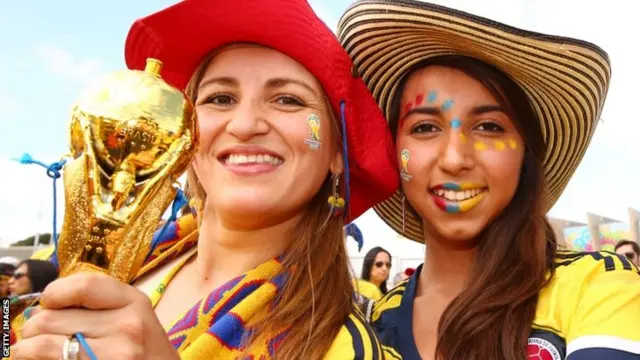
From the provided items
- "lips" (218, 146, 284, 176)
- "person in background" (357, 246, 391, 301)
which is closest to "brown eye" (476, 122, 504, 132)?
"lips" (218, 146, 284, 176)

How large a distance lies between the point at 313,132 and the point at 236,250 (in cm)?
36

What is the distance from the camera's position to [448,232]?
181 cm

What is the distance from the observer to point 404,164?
1860mm

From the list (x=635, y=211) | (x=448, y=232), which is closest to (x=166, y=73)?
(x=448, y=232)

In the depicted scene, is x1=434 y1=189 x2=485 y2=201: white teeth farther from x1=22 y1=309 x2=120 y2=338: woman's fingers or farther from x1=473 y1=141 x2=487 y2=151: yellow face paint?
x1=22 y1=309 x2=120 y2=338: woman's fingers

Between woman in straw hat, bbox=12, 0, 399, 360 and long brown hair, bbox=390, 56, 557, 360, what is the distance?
0.37 m

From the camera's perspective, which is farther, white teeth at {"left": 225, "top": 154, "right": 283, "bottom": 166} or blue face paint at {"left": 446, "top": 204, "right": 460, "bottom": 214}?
blue face paint at {"left": 446, "top": 204, "right": 460, "bottom": 214}

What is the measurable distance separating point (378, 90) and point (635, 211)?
5826 mm

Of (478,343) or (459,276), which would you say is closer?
(478,343)

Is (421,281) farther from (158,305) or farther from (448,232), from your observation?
(158,305)

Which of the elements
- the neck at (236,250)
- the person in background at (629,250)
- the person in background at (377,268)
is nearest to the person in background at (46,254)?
the neck at (236,250)

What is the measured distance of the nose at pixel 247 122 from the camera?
4.64 ft

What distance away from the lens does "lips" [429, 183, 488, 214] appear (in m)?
1.76

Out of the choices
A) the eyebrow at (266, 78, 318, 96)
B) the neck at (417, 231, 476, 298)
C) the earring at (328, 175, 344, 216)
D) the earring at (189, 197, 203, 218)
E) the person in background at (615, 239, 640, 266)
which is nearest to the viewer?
the eyebrow at (266, 78, 318, 96)
